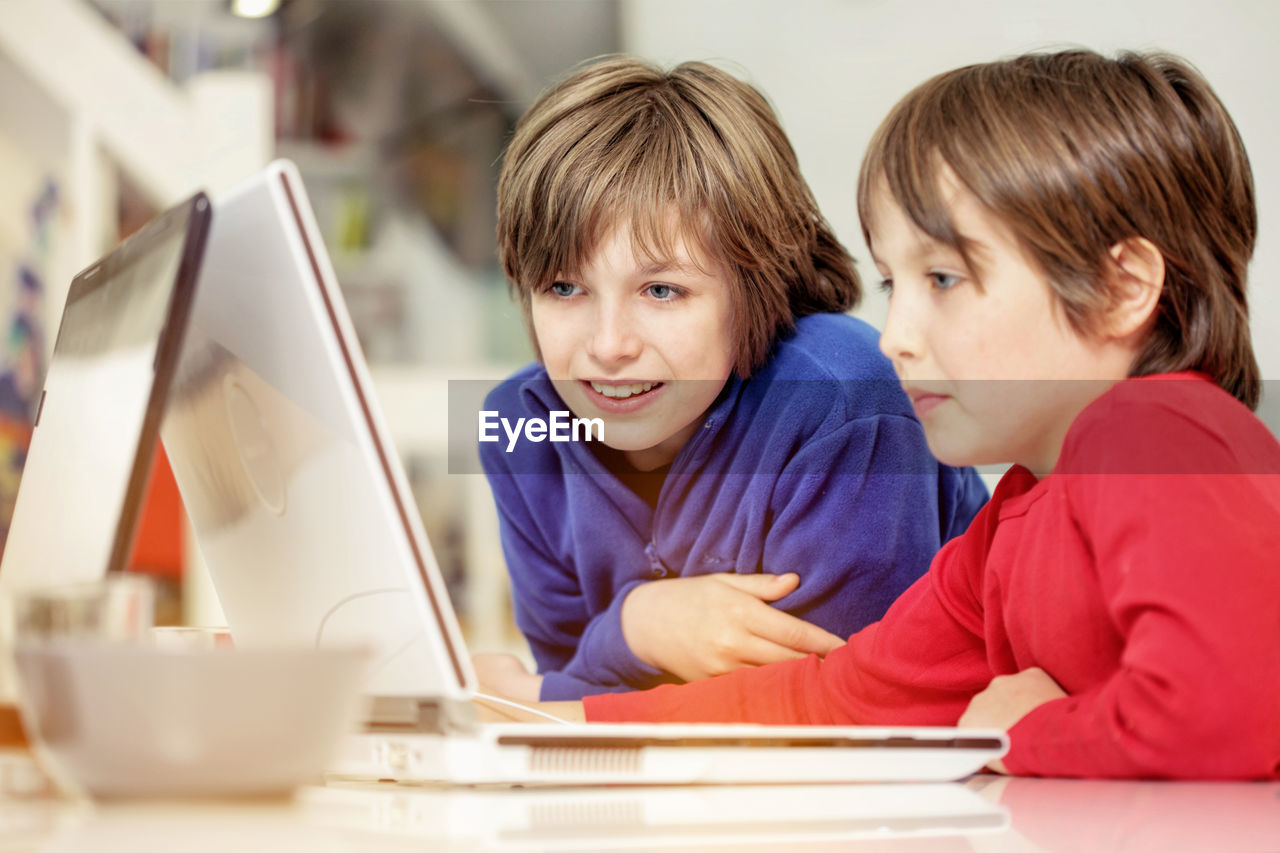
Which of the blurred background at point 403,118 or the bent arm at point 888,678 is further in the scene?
the blurred background at point 403,118

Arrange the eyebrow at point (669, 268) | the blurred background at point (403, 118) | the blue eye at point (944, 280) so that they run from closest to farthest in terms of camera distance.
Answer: the blue eye at point (944, 280) → the eyebrow at point (669, 268) → the blurred background at point (403, 118)

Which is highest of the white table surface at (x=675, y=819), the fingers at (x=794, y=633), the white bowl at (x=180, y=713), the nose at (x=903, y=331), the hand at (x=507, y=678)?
the nose at (x=903, y=331)

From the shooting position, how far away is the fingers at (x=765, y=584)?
0.94 m

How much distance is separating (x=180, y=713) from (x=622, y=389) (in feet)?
2.06

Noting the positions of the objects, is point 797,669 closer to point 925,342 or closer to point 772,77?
point 925,342

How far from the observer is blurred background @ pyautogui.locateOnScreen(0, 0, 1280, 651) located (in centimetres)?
105

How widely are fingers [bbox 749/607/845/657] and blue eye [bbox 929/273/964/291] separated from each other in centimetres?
33

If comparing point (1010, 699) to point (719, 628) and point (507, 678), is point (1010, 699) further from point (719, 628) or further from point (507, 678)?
point (507, 678)

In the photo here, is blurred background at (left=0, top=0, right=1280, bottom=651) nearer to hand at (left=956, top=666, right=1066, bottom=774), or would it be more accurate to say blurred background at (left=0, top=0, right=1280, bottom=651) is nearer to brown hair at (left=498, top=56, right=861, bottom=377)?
brown hair at (left=498, top=56, right=861, bottom=377)

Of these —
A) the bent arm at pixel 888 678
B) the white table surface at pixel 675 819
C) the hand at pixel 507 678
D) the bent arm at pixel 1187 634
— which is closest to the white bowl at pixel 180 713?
the white table surface at pixel 675 819

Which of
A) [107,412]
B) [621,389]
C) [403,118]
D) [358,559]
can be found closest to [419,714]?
[358,559]

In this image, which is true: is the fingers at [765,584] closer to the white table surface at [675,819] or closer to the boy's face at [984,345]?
the boy's face at [984,345]

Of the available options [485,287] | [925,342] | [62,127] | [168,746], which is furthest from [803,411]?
[62,127]

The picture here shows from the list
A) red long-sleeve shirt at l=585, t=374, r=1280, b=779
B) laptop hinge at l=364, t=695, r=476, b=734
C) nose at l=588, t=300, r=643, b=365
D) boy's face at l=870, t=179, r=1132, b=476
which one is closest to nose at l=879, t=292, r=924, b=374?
boy's face at l=870, t=179, r=1132, b=476
